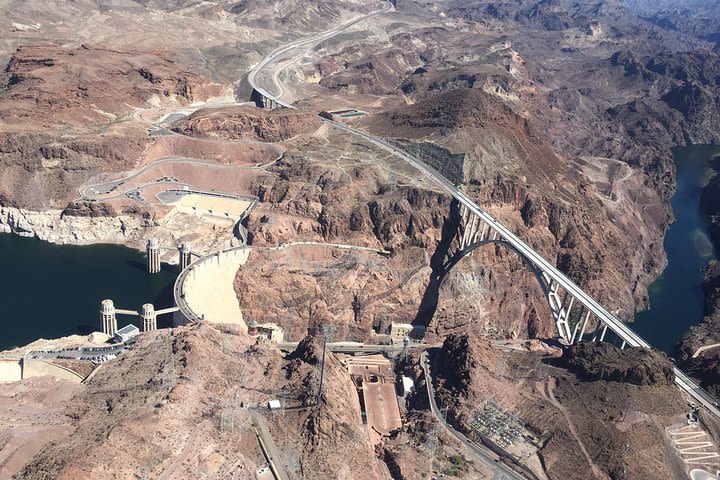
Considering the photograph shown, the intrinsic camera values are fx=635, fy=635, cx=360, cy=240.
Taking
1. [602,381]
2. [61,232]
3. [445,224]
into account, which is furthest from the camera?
[61,232]

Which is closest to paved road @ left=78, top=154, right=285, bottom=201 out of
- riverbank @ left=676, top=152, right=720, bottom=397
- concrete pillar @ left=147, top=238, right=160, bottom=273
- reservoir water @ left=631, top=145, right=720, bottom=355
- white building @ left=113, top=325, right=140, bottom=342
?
concrete pillar @ left=147, top=238, right=160, bottom=273

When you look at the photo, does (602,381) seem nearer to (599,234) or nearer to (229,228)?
(599,234)

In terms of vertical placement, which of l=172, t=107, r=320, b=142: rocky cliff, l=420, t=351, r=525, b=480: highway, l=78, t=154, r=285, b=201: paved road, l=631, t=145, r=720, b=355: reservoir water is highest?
l=172, t=107, r=320, b=142: rocky cliff

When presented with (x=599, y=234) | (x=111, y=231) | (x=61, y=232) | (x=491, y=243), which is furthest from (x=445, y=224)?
(x=61, y=232)

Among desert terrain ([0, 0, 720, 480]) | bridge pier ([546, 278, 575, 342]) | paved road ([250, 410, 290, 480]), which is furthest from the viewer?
bridge pier ([546, 278, 575, 342])

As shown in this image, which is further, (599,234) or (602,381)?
(599,234)

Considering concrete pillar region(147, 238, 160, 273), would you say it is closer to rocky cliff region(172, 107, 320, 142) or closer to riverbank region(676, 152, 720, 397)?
rocky cliff region(172, 107, 320, 142)

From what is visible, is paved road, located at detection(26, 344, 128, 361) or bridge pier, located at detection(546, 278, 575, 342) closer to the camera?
paved road, located at detection(26, 344, 128, 361)
